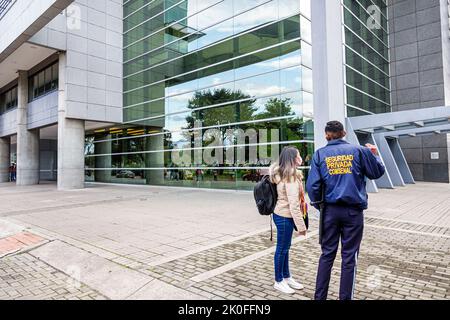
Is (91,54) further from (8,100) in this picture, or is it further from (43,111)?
(8,100)

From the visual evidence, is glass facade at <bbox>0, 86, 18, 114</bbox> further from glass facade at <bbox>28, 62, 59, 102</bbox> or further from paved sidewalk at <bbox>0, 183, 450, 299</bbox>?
paved sidewalk at <bbox>0, 183, 450, 299</bbox>

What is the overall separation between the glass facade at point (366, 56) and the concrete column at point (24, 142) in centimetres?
2446

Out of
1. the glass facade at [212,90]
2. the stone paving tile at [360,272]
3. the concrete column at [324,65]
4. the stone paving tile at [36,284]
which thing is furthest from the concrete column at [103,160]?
the stone paving tile at [360,272]

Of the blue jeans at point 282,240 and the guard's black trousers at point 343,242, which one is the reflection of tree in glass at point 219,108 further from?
the guard's black trousers at point 343,242

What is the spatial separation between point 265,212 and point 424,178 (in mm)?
24129

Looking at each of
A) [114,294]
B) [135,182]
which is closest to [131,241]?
[114,294]

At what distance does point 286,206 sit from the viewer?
393 cm

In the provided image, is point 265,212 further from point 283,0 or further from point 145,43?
point 145,43

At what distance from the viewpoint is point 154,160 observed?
22375 mm

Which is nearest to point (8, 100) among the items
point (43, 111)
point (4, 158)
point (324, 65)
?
point (4, 158)

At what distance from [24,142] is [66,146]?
7943mm

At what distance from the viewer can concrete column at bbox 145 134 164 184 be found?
71.6 ft

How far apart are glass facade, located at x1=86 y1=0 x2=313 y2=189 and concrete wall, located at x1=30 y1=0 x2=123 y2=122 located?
78cm

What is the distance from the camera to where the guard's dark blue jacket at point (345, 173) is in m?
3.24
